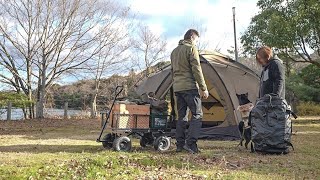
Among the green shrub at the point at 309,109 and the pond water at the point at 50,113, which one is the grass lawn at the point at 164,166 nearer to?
the pond water at the point at 50,113

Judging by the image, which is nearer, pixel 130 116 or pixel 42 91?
pixel 130 116

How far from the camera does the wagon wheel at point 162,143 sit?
5.91 m

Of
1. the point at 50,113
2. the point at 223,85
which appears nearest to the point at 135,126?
the point at 223,85

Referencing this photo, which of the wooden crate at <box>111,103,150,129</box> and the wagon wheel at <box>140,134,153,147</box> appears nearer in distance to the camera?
the wooden crate at <box>111,103,150,129</box>

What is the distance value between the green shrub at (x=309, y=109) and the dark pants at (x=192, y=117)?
1955 cm

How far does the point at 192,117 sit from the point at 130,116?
1.06 meters

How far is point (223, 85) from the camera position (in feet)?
26.2

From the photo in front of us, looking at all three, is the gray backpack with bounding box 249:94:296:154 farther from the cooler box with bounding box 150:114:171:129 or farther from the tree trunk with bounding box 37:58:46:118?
the tree trunk with bounding box 37:58:46:118

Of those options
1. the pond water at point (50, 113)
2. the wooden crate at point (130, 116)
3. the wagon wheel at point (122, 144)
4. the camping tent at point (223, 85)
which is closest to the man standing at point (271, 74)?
the wooden crate at point (130, 116)

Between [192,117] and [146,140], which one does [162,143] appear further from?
[192,117]

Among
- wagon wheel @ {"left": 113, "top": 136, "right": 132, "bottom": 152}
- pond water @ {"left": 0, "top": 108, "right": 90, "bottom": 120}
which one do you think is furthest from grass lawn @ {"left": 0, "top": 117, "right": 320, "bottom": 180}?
pond water @ {"left": 0, "top": 108, "right": 90, "bottom": 120}

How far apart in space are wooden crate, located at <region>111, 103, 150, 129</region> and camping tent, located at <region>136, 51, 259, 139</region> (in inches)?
60.9

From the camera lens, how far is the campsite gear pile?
5.91 meters

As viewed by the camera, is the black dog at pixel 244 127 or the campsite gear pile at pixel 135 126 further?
the black dog at pixel 244 127
